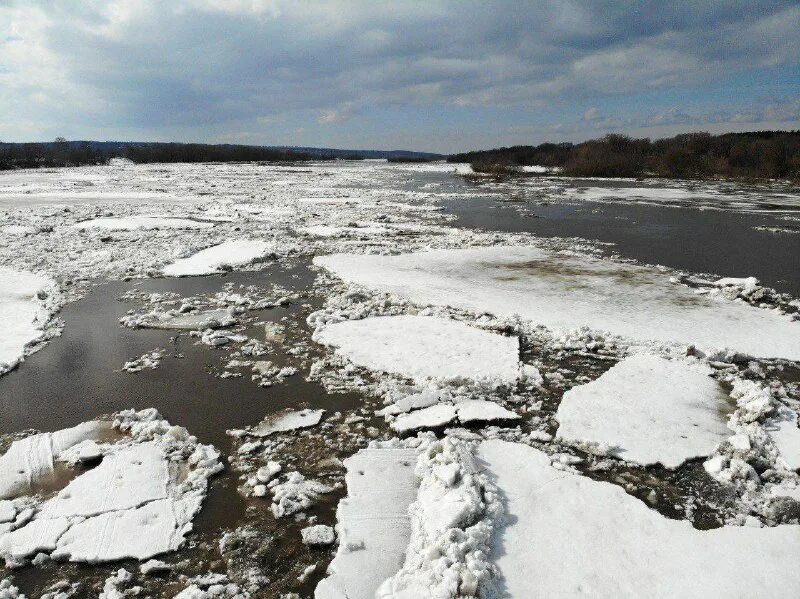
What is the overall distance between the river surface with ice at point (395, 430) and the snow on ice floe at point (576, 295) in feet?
0.26

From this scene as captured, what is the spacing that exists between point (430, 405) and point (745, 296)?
24.7 ft

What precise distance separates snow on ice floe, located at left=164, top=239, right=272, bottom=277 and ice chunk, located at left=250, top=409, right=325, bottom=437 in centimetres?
669

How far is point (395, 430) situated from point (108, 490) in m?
2.62

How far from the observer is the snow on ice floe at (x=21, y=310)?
22.4ft

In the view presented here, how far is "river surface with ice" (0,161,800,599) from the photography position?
339 centimetres

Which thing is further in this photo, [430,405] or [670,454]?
[430,405]

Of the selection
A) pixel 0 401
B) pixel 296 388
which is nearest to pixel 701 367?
pixel 296 388

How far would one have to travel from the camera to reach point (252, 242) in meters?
14.2

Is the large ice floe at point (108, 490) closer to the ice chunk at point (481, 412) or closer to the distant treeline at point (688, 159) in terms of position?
the ice chunk at point (481, 412)

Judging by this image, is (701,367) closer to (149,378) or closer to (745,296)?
(745,296)

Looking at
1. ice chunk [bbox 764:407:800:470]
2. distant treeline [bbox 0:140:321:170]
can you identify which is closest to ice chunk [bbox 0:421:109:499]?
ice chunk [bbox 764:407:800:470]

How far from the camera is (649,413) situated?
5.36m

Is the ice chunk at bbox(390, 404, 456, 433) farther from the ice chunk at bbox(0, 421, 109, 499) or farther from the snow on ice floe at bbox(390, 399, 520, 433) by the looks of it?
the ice chunk at bbox(0, 421, 109, 499)

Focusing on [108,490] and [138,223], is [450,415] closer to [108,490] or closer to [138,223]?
[108,490]
